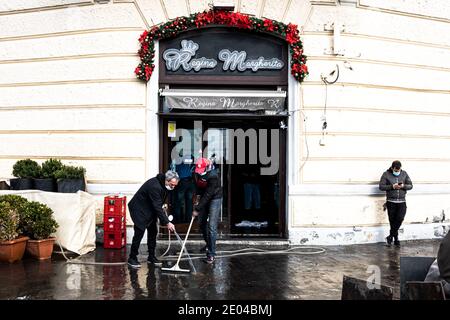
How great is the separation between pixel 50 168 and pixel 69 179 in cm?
54

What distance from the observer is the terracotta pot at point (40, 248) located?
25.7 ft

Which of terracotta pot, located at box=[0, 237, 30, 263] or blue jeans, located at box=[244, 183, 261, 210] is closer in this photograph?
terracotta pot, located at box=[0, 237, 30, 263]

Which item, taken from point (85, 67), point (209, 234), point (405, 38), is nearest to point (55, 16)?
point (85, 67)

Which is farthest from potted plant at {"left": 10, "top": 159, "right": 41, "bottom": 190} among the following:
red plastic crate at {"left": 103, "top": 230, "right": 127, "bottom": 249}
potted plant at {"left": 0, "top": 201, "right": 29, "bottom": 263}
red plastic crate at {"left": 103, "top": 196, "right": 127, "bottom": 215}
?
red plastic crate at {"left": 103, "top": 230, "right": 127, "bottom": 249}

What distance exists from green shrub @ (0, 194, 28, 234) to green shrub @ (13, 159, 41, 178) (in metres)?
1.46

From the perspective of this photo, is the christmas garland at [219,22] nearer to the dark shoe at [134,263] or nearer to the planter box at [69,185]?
the planter box at [69,185]

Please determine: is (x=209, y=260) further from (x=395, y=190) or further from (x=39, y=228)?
(x=395, y=190)

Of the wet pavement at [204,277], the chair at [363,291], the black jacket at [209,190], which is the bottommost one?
the wet pavement at [204,277]

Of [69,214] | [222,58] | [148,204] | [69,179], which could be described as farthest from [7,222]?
[222,58]

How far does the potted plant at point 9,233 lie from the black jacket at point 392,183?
288 inches

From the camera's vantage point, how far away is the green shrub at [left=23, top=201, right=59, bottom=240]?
7.77 meters

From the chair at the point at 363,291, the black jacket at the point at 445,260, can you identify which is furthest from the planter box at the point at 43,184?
the black jacket at the point at 445,260

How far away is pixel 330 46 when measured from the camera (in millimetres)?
9641

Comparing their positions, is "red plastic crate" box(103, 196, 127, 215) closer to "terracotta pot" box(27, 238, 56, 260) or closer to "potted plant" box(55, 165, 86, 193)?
"potted plant" box(55, 165, 86, 193)
